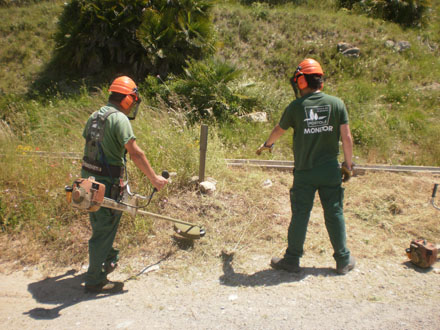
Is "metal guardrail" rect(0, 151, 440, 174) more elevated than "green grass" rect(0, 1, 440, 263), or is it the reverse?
"green grass" rect(0, 1, 440, 263)

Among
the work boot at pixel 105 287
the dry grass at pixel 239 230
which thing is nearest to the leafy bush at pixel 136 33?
the dry grass at pixel 239 230

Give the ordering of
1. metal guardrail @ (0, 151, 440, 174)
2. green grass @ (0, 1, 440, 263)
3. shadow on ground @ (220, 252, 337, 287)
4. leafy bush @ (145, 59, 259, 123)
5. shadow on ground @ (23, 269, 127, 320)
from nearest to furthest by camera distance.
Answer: shadow on ground @ (23, 269, 127, 320), shadow on ground @ (220, 252, 337, 287), green grass @ (0, 1, 440, 263), metal guardrail @ (0, 151, 440, 174), leafy bush @ (145, 59, 259, 123)

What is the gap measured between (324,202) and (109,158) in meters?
2.11

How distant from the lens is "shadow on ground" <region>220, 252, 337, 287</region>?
3480mm

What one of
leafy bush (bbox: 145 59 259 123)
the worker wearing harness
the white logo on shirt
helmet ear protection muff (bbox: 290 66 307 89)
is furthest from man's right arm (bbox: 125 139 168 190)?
leafy bush (bbox: 145 59 259 123)

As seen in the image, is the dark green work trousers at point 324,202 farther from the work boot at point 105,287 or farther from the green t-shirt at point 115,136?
the work boot at point 105,287

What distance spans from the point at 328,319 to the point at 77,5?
37.2 ft

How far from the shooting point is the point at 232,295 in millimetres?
3279

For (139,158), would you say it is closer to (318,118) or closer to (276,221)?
(318,118)

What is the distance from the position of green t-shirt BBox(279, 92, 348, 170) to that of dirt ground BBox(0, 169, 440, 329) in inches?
48.3

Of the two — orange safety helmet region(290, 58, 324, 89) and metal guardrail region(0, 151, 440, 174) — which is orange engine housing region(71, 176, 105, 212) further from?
metal guardrail region(0, 151, 440, 174)

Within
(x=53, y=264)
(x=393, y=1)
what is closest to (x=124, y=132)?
(x=53, y=264)

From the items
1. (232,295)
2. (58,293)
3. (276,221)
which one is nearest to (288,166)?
(276,221)

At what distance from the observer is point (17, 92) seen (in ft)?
36.4
